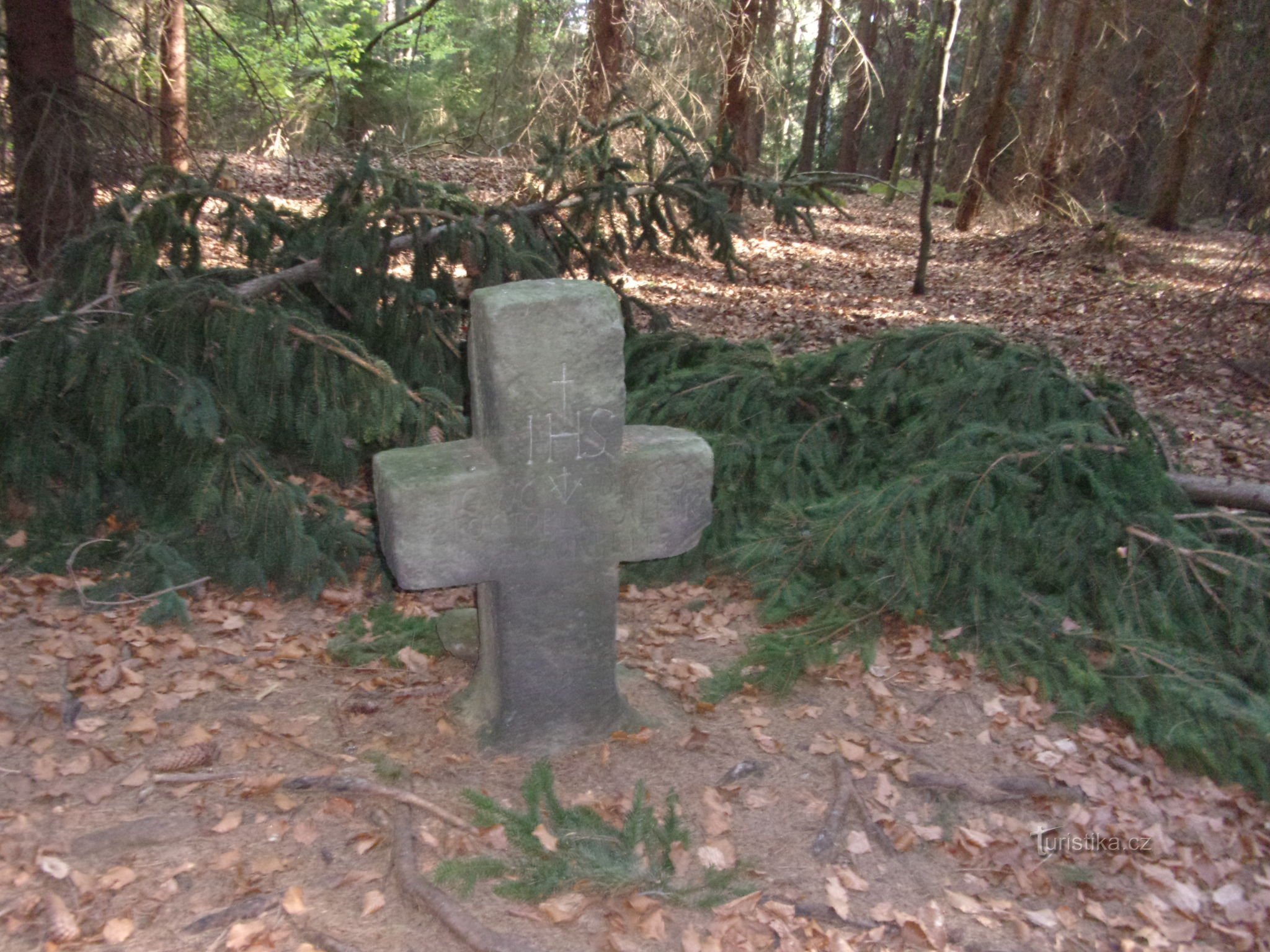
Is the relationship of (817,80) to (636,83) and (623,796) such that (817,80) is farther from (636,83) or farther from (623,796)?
(623,796)

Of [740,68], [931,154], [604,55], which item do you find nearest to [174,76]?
[604,55]

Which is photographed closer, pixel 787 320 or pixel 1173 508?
pixel 1173 508

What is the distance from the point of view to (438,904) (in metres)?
2.98

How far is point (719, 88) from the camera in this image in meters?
13.9

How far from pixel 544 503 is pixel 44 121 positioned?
529cm

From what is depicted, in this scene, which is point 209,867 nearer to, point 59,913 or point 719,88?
point 59,913

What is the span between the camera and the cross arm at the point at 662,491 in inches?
143

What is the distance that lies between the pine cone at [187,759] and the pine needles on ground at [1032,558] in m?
2.04

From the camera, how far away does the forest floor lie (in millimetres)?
3008

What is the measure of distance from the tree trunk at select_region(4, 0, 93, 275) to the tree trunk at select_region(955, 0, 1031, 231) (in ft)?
44.2

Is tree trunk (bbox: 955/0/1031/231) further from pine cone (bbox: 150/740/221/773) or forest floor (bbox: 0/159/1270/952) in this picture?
pine cone (bbox: 150/740/221/773)

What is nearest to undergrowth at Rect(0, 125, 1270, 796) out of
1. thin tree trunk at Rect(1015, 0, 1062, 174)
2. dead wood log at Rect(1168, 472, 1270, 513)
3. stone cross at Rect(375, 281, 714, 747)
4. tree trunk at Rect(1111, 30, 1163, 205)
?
dead wood log at Rect(1168, 472, 1270, 513)

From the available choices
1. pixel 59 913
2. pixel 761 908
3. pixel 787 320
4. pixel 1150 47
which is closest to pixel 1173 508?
pixel 761 908

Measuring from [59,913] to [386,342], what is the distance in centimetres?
403
